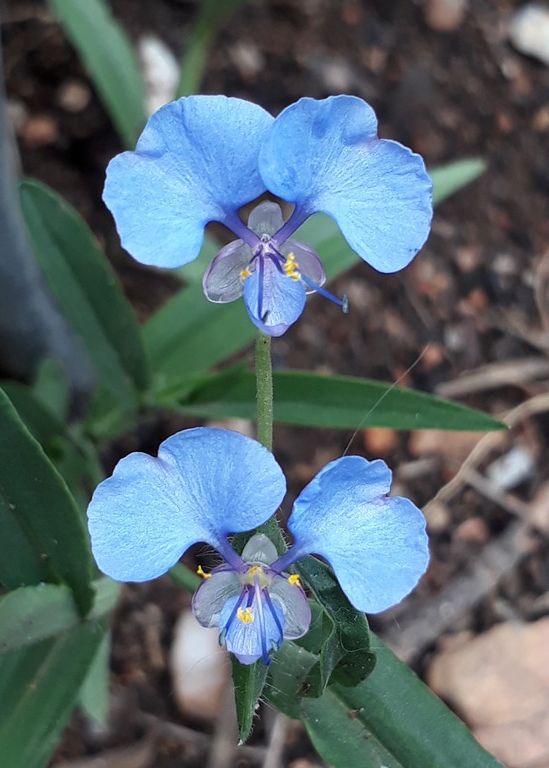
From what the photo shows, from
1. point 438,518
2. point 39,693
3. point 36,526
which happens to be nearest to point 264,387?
point 36,526

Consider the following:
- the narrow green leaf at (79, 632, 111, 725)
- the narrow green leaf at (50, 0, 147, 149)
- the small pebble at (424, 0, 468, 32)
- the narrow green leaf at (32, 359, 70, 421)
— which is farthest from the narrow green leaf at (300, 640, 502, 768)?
the small pebble at (424, 0, 468, 32)

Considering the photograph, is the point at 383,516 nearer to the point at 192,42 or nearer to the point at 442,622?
the point at 442,622

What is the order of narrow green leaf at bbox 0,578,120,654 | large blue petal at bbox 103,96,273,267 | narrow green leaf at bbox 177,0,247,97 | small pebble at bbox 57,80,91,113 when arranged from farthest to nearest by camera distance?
small pebble at bbox 57,80,91,113 < narrow green leaf at bbox 177,0,247,97 < narrow green leaf at bbox 0,578,120,654 < large blue petal at bbox 103,96,273,267

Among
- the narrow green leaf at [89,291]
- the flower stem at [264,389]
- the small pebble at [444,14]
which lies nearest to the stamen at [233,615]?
the flower stem at [264,389]

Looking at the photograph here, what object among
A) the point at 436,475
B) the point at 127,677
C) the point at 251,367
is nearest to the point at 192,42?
the point at 251,367

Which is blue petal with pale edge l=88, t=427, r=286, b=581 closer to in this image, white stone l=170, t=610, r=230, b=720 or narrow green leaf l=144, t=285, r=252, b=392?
narrow green leaf l=144, t=285, r=252, b=392

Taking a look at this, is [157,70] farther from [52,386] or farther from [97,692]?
[97,692]
